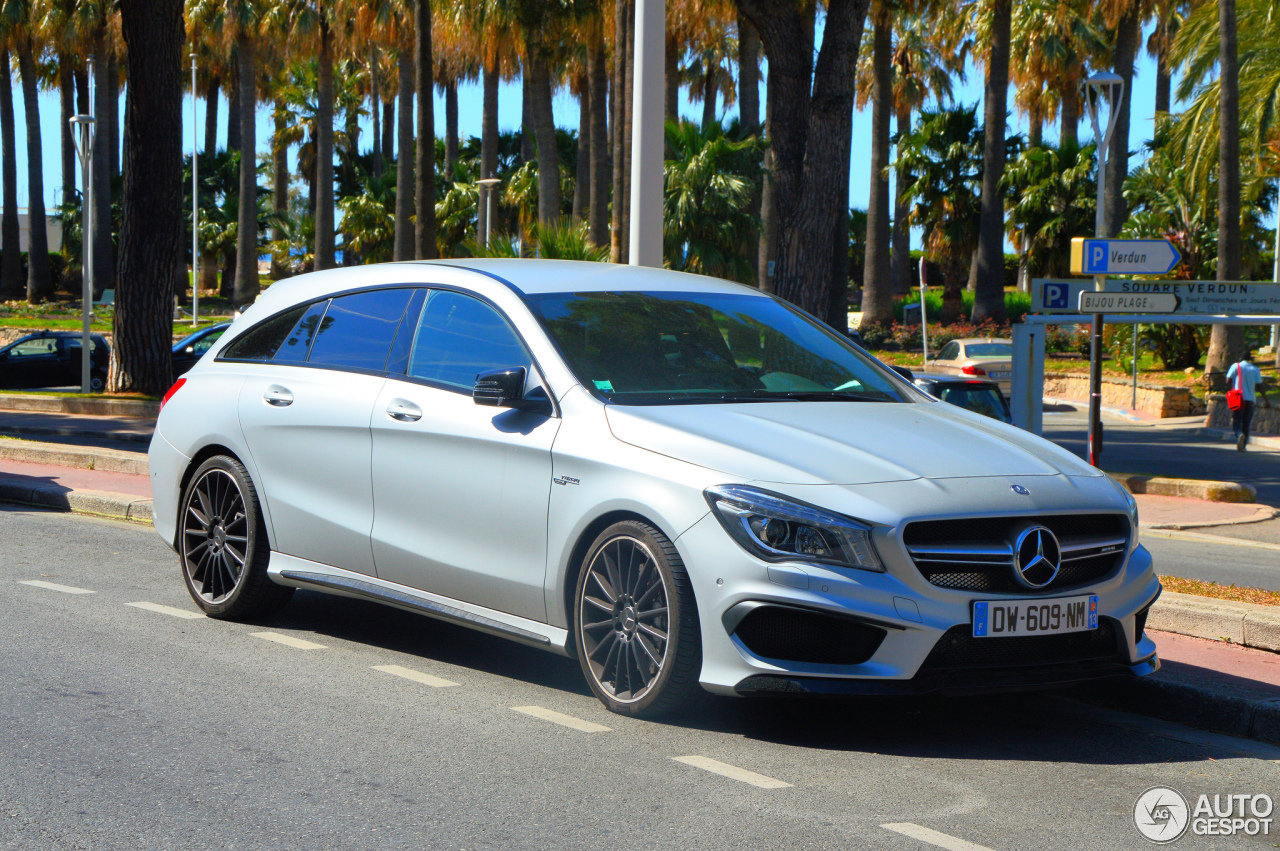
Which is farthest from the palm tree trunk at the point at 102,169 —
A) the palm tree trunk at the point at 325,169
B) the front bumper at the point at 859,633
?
the front bumper at the point at 859,633

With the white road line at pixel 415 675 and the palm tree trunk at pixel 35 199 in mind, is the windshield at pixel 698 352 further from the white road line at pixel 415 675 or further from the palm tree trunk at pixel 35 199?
the palm tree trunk at pixel 35 199

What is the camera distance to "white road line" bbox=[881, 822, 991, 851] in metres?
3.92

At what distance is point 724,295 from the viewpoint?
6367 mm

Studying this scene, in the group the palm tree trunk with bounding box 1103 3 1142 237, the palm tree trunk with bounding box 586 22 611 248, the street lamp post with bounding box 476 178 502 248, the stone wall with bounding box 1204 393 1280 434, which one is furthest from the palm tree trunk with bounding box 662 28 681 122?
the stone wall with bounding box 1204 393 1280 434

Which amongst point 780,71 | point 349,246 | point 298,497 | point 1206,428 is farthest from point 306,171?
point 298,497

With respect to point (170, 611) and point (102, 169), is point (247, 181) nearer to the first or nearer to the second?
point (102, 169)

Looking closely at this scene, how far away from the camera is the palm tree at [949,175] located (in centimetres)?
4778

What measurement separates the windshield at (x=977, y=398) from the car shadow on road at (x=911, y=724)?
954 cm

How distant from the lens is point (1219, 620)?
6.52 meters

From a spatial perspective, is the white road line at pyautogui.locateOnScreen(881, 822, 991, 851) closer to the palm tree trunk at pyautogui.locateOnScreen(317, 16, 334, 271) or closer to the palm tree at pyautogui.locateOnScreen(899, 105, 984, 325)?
the palm tree trunk at pyautogui.locateOnScreen(317, 16, 334, 271)

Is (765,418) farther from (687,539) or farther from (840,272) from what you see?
(840,272)

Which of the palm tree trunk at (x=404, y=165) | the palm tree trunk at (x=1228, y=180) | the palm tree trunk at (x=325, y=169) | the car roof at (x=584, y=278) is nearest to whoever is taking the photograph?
the car roof at (x=584, y=278)

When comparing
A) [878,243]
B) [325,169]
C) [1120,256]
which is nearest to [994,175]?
[878,243]

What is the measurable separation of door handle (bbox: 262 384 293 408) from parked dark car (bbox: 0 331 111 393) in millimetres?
26631
